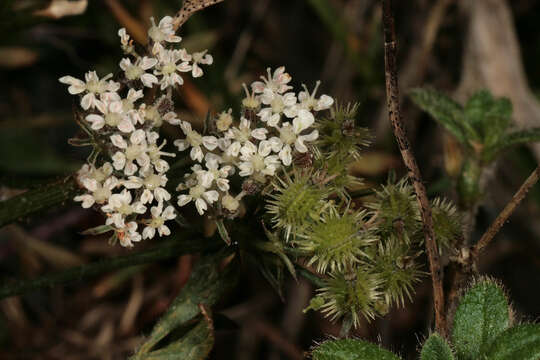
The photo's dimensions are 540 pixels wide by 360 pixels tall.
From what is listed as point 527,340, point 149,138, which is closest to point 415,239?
point 527,340

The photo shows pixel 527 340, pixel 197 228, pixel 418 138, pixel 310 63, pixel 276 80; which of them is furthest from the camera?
pixel 310 63

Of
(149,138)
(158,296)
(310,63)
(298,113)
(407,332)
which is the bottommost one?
(158,296)

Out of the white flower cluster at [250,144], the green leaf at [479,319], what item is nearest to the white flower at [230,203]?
the white flower cluster at [250,144]

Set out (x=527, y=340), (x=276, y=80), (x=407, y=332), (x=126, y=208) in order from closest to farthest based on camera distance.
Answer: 1. (x=527, y=340)
2. (x=126, y=208)
3. (x=276, y=80)
4. (x=407, y=332)

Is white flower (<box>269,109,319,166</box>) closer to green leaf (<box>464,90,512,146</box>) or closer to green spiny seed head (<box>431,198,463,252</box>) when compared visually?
green spiny seed head (<box>431,198,463,252</box>)

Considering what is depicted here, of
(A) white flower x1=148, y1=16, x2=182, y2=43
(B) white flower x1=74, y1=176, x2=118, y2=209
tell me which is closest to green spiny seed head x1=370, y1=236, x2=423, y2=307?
(B) white flower x1=74, y1=176, x2=118, y2=209

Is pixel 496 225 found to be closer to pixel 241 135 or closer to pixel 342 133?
pixel 342 133

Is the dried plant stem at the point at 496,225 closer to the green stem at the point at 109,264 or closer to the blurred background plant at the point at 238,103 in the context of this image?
the blurred background plant at the point at 238,103

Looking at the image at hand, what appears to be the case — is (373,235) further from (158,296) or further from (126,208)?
(158,296)
